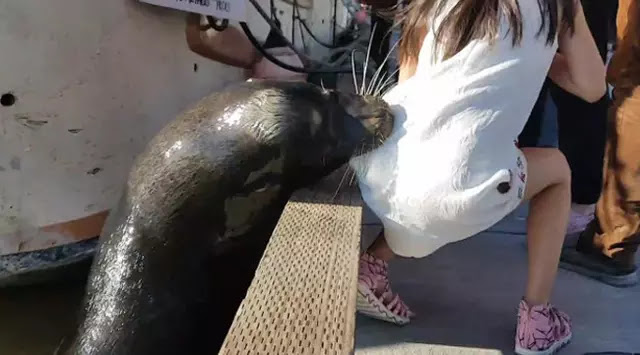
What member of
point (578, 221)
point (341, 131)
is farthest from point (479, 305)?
point (341, 131)

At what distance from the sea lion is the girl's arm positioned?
2.03 feet

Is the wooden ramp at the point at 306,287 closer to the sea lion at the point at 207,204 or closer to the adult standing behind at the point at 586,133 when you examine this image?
the sea lion at the point at 207,204

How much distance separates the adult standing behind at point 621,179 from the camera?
2.82 m

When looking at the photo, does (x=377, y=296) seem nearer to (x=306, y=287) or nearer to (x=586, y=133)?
(x=306, y=287)

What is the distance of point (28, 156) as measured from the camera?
2.94m

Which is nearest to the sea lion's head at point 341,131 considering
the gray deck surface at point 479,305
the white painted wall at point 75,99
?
the gray deck surface at point 479,305

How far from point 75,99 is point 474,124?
1.60 m

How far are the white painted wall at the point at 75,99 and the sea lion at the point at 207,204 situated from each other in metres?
0.85

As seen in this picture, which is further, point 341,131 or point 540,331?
point 540,331

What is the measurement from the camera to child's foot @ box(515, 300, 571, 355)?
238 centimetres

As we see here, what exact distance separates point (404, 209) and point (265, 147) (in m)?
0.37

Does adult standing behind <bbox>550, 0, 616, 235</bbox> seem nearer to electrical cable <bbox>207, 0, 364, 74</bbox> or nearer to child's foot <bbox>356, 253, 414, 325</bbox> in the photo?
child's foot <bbox>356, 253, 414, 325</bbox>

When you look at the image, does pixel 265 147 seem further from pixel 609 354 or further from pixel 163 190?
pixel 609 354

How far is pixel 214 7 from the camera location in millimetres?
3295
